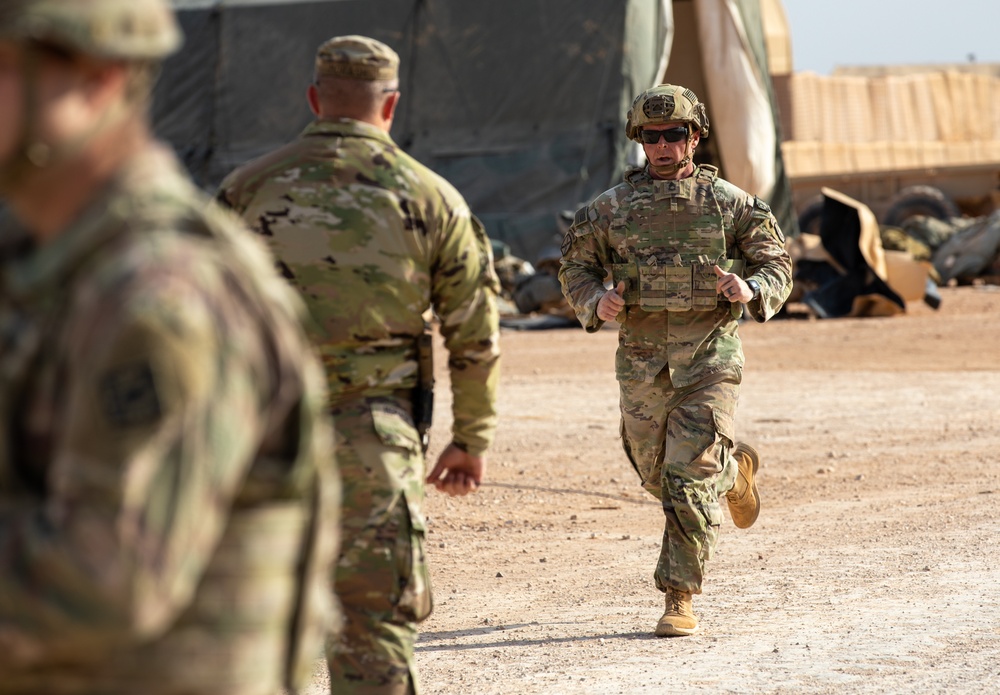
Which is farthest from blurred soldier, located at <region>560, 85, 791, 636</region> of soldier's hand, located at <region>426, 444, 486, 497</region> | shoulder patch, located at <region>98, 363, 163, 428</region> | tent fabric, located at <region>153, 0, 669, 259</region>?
tent fabric, located at <region>153, 0, 669, 259</region>

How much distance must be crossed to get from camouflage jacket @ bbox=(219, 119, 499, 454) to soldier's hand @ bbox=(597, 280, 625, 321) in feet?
7.06

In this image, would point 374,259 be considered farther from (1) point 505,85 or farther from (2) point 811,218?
(2) point 811,218

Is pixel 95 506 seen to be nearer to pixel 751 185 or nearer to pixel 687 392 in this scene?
pixel 687 392

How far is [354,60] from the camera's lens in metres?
4.01

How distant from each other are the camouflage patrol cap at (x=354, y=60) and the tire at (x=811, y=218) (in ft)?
67.8

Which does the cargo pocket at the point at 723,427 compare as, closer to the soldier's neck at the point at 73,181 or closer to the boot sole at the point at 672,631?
the boot sole at the point at 672,631

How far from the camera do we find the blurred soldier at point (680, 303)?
5.98m

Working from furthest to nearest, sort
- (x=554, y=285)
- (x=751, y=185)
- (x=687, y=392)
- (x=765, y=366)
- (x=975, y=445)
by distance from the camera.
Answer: (x=751, y=185) → (x=554, y=285) → (x=765, y=366) → (x=975, y=445) → (x=687, y=392)

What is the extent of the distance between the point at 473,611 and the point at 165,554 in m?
4.70

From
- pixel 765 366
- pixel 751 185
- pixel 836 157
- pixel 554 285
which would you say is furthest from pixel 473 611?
pixel 836 157

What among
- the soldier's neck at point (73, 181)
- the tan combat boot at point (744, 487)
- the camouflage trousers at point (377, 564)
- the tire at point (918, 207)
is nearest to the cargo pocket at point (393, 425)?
the camouflage trousers at point (377, 564)

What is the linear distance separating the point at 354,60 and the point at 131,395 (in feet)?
7.75

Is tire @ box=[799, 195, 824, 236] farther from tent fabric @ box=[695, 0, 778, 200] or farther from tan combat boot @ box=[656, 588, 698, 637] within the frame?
tan combat boot @ box=[656, 588, 698, 637]

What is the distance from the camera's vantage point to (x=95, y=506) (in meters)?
1.80
